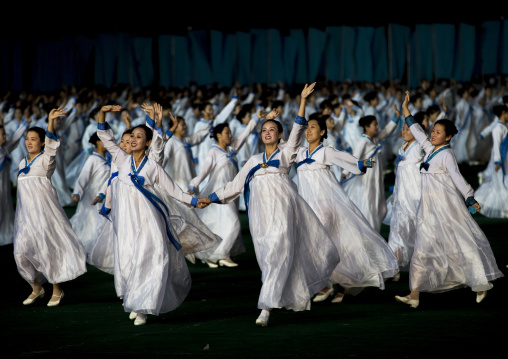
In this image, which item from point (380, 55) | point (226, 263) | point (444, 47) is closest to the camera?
point (226, 263)

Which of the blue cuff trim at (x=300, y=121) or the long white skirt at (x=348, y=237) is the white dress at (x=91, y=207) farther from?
the blue cuff trim at (x=300, y=121)

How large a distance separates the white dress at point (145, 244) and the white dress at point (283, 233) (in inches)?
19.4

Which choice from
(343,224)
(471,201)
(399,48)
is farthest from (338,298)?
(399,48)

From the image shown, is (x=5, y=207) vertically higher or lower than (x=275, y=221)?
lower

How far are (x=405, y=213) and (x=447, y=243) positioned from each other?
1.41 meters

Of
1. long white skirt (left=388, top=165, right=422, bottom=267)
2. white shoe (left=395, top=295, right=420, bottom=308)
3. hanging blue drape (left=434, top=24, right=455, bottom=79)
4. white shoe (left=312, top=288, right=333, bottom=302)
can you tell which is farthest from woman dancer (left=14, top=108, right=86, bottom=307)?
hanging blue drape (left=434, top=24, right=455, bottom=79)

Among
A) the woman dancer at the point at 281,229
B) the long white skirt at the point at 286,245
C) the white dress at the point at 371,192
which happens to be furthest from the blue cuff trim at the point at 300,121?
the white dress at the point at 371,192

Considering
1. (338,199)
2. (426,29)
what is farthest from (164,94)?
(338,199)

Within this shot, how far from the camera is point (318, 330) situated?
21.9 feet

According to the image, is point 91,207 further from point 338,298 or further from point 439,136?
point 439,136

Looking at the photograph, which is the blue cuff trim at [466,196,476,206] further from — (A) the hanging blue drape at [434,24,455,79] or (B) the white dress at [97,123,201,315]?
(A) the hanging blue drape at [434,24,455,79]

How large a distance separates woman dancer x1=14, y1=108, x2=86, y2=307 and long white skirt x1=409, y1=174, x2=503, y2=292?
2905 millimetres

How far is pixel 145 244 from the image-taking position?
7.01 m

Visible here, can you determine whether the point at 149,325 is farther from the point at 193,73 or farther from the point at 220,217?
the point at 193,73
